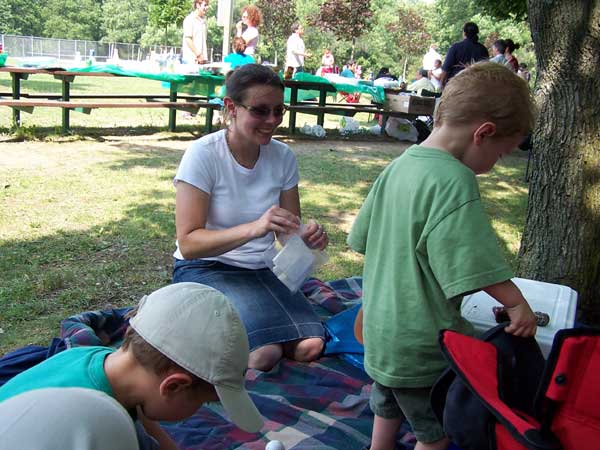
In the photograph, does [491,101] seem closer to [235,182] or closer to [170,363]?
[170,363]

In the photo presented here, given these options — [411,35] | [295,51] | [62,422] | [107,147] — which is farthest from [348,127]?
[411,35]

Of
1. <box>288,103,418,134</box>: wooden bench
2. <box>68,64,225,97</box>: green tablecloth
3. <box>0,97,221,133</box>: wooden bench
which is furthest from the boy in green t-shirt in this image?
<box>288,103,418,134</box>: wooden bench

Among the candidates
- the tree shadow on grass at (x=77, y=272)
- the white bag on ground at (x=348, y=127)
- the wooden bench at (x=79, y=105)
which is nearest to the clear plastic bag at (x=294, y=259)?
the tree shadow on grass at (x=77, y=272)

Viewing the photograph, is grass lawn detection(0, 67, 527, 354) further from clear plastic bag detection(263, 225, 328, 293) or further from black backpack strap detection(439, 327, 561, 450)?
black backpack strap detection(439, 327, 561, 450)

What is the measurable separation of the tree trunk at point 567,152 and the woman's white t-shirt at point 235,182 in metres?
1.39

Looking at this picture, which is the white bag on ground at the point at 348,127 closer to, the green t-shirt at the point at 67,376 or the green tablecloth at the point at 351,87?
the green tablecloth at the point at 351,87

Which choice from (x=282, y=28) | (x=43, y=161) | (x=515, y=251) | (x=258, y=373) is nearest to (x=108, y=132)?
(x=43, y=161)

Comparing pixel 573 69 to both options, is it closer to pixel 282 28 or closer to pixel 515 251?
pixel 515 251

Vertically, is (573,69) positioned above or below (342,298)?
above

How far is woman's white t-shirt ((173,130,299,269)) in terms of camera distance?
289 centimetres

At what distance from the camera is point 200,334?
55.2 inches

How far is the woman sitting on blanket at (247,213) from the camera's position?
2834mm

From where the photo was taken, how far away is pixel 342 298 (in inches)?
151

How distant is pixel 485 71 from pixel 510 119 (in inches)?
6.8
